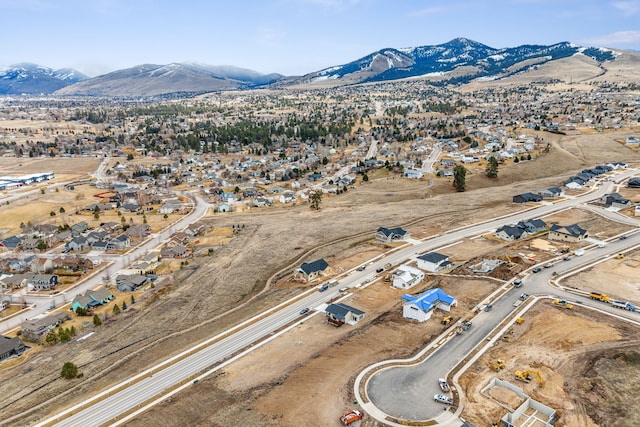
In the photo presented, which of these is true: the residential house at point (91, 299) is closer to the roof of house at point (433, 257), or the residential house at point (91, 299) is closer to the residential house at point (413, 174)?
the roof of house at point (433, 257)

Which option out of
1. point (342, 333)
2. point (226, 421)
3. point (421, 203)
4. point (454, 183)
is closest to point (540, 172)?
point (454, 183)

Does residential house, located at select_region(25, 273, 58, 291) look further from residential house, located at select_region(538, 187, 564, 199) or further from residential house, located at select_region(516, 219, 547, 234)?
residential house, located at select_region(538, 187, 564, 199)

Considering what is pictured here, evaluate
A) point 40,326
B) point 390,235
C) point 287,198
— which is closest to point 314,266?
point 390,235

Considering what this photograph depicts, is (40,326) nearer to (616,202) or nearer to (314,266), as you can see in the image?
(314,266)

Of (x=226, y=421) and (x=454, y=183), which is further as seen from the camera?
(x=454, y=183)

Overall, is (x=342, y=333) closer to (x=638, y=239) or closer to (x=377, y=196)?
(x=638, y=239)

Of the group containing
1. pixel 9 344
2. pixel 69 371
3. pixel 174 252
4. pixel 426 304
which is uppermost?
pixel 426 304

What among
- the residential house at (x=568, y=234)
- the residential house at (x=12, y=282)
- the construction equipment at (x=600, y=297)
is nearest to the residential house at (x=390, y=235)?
the residential house at (x=568, y=234)
